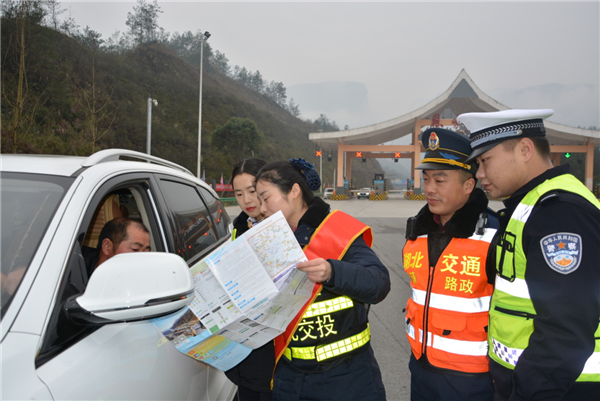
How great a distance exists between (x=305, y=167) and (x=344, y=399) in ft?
3.47

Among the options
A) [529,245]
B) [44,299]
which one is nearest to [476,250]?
[529,245]

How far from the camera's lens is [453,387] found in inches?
69.2

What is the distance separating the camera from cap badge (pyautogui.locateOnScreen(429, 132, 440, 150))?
6.82ft

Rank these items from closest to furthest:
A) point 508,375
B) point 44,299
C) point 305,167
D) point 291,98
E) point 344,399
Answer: point 44,299, point 508,375, point 344,399, point 305,167, point 291,98

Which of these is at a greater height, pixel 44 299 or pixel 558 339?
pixel 44 299

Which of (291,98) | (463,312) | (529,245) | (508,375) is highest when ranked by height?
(291,98)

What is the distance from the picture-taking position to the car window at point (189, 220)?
2.22 m

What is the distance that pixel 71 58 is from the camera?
33.6 meters

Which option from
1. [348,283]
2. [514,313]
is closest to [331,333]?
[348,283]

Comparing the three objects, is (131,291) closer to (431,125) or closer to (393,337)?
(393,337)

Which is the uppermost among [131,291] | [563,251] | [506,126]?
[506,126]

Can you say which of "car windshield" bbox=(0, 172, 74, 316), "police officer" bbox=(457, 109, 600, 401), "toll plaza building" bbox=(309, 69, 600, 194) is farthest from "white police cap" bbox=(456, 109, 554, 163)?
"toll plaza building" bbox=(309, 69, 600, 194)

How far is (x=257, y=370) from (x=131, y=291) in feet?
3.08

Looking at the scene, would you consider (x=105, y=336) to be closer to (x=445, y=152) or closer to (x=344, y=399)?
(x=344, y=399)
